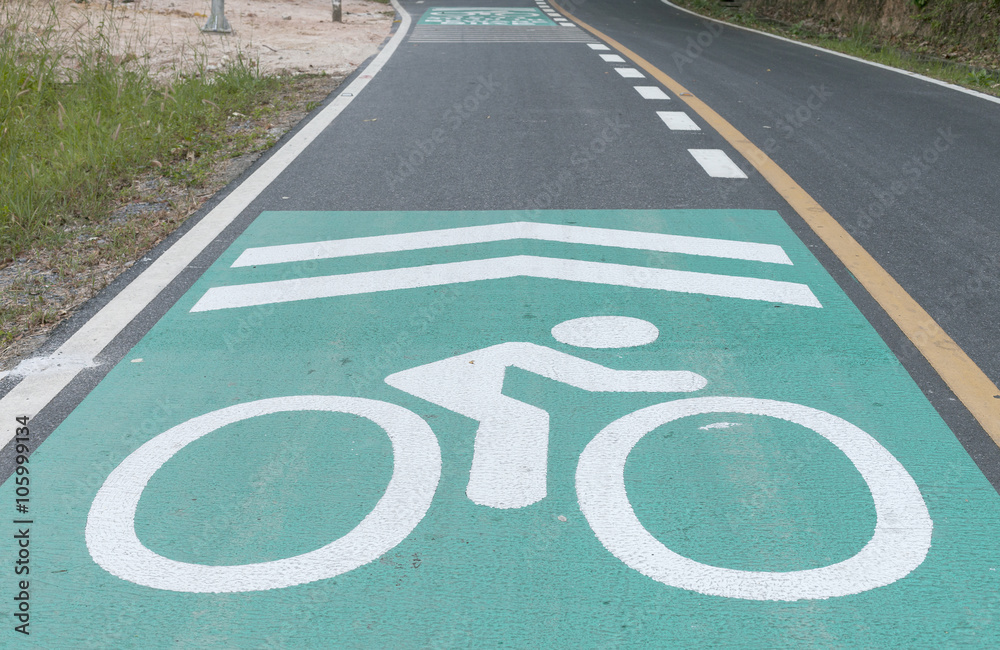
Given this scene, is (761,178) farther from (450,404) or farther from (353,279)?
(450,404)

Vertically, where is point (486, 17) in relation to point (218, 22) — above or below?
above

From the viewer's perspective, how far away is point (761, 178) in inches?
221

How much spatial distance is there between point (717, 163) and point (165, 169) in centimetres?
369

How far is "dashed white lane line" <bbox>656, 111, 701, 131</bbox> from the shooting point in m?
7.12

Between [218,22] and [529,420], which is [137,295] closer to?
[529,420]

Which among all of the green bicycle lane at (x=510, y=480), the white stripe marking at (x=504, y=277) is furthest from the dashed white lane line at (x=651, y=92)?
the green bicycle lane at (x=510, y=480)

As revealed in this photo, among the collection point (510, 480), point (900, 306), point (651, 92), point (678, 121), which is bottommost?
point (510, 480)

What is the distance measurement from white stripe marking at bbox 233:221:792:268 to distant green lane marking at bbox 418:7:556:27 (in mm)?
12851

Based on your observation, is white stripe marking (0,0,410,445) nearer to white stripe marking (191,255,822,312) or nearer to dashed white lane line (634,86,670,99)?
white stripe marking (191,255,822,312)

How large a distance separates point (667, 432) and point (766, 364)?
2.14 feet

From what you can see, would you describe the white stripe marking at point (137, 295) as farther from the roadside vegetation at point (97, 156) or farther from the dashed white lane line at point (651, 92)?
the dashed white lane line at point (651, 92)

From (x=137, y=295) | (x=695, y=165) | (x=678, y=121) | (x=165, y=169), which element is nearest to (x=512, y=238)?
(x=137, y=295)

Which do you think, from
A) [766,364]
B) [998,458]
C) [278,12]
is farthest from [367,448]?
[278,12]

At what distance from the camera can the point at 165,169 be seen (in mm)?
5738
